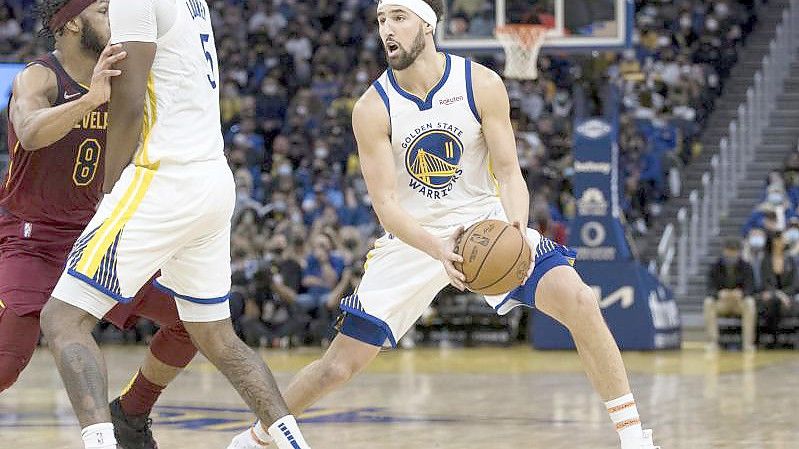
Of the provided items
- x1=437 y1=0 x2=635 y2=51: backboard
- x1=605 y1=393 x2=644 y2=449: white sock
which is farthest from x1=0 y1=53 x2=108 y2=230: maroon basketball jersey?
x1=437 y1=0 x2=635 y2=51: backboard

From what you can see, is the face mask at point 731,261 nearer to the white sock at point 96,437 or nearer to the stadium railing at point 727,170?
the stadium railing at point 727,170

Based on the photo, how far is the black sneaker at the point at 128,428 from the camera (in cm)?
678

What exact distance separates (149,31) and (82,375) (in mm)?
1308

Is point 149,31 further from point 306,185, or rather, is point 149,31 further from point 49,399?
point 306,185

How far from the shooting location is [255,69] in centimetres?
2450

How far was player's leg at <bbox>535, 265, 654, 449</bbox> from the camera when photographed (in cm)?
629

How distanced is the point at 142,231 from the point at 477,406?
4957 millimetres

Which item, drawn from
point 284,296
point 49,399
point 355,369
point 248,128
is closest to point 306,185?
point 248,128

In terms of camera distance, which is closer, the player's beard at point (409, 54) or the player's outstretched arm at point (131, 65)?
the player's outstretched arm at point (131, 65)

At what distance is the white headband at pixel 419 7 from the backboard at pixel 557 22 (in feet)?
29.0

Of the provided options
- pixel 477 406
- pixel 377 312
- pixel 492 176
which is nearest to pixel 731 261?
pixel 477 406

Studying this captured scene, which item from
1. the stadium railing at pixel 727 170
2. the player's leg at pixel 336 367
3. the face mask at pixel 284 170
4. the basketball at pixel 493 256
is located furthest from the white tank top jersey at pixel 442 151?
the face mask at pixel 284 170

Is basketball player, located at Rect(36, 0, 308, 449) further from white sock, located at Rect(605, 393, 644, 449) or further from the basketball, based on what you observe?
white sock, located at Rect(605, 393, 644, 449)

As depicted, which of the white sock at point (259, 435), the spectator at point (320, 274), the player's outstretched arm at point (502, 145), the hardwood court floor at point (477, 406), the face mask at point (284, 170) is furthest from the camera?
the face mask at point (284, 170)
